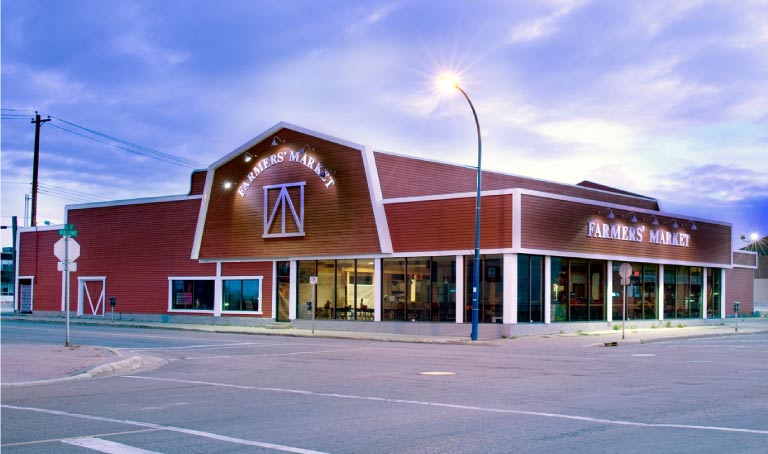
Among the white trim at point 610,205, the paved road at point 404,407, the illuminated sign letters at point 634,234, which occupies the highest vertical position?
the white trim at point 610,205

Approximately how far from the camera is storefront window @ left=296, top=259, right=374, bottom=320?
39500 mm

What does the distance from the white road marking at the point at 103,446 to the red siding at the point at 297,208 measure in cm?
2888

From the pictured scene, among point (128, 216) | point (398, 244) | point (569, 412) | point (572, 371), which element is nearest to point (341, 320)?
point (398, 244)

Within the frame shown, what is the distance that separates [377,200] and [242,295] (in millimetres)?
11764

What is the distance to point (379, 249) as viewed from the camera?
38281 millimetres

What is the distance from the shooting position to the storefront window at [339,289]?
3950 cm

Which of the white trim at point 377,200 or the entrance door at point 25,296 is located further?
the entrance door at point 25,296

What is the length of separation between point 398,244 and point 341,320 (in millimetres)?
5359

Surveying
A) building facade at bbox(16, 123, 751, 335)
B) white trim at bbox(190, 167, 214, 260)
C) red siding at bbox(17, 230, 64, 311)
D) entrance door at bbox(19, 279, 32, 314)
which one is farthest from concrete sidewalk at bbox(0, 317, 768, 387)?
entrance door at bbox(19, 279, 32, 314)

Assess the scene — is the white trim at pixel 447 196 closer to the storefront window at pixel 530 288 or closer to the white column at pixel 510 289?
the white column at pixel 510 289

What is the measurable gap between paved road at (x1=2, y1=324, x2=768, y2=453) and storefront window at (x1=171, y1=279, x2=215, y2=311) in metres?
24.3

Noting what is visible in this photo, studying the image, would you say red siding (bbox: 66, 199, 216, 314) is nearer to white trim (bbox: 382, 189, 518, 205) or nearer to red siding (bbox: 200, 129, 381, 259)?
red siding (bbox: 200, 129, 381, 259)

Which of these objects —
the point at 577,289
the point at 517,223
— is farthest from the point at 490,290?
the point at 577,289

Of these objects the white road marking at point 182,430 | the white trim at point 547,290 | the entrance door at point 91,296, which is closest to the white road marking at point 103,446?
the white road marking at point 182,430
